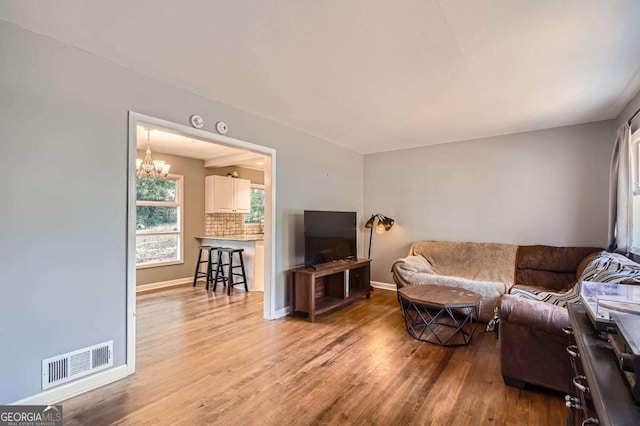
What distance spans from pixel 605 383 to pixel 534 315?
1669mm

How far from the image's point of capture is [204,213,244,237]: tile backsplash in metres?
6.40

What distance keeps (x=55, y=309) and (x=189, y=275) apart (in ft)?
13.5

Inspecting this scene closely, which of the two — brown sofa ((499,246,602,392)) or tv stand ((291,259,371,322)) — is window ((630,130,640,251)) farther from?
tv stand ((291,259,371,322))

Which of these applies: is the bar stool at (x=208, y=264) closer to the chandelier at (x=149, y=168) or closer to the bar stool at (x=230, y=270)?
the bar stool at (x=230, y=270)

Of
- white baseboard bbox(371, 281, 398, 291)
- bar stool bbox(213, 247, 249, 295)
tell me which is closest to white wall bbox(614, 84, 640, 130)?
white baseboard bbox(371, 281, 398, 291)

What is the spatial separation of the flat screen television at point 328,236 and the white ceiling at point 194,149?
125 centimetres

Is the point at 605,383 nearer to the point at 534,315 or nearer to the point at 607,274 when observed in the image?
the point at 534,315

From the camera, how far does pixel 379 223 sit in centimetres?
524

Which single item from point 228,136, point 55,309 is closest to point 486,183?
point 228,136

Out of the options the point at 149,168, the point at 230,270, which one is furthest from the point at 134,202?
the point at 230,270

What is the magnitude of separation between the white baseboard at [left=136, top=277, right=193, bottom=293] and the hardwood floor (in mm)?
1959

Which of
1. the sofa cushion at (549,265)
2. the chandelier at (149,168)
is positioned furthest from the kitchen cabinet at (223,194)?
the sofa cushion at (549,265)

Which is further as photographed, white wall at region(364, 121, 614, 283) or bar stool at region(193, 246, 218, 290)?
bar stool at region(193, 246, 218, 290)

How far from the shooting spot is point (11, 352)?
1952 mm
